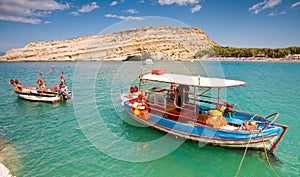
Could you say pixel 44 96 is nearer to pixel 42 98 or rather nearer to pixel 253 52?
pixel 42 98

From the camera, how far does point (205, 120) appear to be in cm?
998

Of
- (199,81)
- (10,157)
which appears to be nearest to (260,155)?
(199,81)

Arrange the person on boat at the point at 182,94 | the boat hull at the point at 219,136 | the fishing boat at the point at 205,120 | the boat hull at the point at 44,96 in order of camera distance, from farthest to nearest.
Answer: the boat hull at the point at 44,96
the person on boat at the point at 182,94
the fishing boat at the point at 205,120
the boat hull at the point at 219,136

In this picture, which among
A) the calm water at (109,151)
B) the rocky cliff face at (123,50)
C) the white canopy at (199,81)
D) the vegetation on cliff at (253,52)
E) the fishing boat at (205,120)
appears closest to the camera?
the calm water at (109,151)

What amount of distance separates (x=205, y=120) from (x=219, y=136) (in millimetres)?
1071

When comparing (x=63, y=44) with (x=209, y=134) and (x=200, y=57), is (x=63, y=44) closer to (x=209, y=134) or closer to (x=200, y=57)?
(x=200, y=57)

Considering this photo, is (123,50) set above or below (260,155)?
above

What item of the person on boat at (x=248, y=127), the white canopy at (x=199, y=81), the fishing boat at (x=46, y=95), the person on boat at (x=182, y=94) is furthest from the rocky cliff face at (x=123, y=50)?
the person on boat at (x=248, y=127)

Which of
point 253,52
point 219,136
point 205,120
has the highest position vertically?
point 253,52

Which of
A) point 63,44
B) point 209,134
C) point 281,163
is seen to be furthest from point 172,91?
point 63,44

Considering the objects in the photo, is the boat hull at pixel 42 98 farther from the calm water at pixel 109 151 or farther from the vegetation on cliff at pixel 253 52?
the vegetation on cliff at pixel 253 52

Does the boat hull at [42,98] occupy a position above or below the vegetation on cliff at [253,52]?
below

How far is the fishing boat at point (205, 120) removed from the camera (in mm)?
8930

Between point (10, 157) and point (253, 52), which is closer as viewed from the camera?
point (10, 157)
